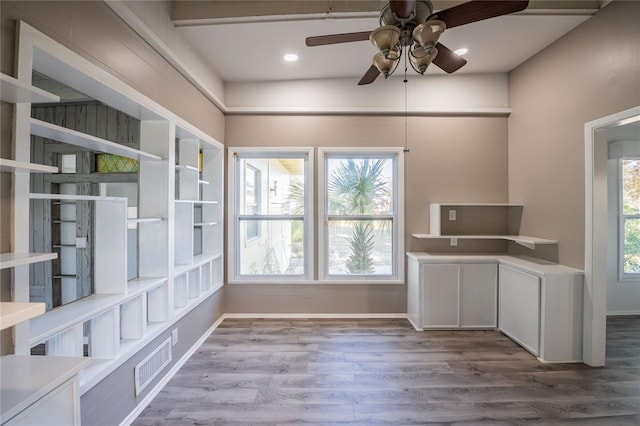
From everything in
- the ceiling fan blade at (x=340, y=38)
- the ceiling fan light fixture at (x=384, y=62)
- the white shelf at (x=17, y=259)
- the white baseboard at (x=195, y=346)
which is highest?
the ceiling fan blade at (x=340, y=38)

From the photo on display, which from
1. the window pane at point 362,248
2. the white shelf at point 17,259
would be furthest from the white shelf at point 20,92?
the window pane at point 362,248

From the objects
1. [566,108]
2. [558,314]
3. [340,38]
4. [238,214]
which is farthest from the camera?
[238,214]

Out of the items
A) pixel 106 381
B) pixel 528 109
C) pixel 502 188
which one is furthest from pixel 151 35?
pixel 502 188

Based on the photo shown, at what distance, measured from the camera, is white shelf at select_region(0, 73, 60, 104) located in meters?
1.07

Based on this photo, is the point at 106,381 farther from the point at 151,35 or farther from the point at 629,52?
the point at 629,52

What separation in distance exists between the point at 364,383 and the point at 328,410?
17.5 inches

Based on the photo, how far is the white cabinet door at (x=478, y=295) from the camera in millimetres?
3412

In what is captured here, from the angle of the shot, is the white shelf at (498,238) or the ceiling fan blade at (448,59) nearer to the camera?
the ceiling fan blade at (448,59)

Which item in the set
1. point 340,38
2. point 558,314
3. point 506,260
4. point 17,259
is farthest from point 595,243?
point 17,259

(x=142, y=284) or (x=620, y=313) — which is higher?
(x=142, y=284)

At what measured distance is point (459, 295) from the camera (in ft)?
11.2

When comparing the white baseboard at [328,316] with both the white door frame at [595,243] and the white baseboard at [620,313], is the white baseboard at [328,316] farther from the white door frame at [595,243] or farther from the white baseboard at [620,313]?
the white baseboard at [620,313]

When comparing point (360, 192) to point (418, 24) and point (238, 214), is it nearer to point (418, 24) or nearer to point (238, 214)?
point (238, 214)

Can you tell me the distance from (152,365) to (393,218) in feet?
9.95
